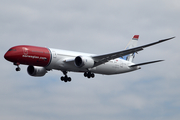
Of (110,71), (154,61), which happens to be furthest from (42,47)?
(154,61)

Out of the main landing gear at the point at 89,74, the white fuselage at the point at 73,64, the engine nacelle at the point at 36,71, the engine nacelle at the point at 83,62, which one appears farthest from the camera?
the engine nacelle at the point at 36,71

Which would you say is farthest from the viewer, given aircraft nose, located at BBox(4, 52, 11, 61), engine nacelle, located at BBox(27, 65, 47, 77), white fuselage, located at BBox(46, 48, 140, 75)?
engine nacelle, located at BBox(27, 65, 47, 77)

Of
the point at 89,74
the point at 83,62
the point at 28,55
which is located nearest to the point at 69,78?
the point at 89,74

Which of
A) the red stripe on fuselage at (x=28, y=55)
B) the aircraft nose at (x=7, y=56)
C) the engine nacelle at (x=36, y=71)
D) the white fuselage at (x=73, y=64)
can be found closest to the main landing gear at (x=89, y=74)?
the white fuselage at (x=73, y=64)

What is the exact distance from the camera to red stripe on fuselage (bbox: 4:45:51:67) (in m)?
47.7

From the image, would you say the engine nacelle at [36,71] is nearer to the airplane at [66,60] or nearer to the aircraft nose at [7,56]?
the airplane at [66,60]

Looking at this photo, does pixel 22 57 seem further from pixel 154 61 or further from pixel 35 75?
pixel 154 61

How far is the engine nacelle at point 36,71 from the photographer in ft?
181

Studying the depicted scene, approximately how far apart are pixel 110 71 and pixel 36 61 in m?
13.5

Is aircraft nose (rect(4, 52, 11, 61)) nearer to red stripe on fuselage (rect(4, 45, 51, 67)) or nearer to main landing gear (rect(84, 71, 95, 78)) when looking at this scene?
red stripe on fuselage (rect(4, 45, 51, 67))

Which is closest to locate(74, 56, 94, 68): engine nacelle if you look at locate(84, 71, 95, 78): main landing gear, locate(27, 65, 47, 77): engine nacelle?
locate(84, 71, 95, 78): main landing gear

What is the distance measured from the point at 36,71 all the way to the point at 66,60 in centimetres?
659

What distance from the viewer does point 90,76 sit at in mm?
54000

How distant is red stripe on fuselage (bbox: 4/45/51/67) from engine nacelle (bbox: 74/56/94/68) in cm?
→ 410
